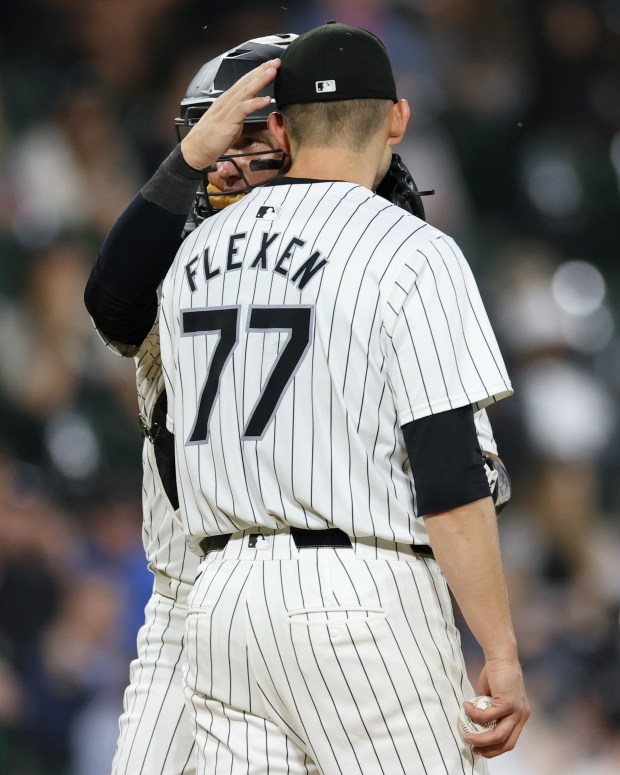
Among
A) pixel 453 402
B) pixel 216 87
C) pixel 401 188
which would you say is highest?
pixel 216 87

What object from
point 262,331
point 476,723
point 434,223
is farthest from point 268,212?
point 434,223

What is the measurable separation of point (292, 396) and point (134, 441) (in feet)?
8.24

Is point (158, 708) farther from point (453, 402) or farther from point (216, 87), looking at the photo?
point (216, 87)

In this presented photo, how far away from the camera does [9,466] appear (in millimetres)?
3758

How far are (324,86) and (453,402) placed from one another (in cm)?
48

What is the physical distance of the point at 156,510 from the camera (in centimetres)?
208

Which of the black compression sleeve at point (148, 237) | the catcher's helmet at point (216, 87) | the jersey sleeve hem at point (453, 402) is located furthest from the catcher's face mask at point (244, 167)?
the jersey sleeve hem at point (453, 402)

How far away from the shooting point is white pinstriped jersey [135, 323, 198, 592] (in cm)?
197

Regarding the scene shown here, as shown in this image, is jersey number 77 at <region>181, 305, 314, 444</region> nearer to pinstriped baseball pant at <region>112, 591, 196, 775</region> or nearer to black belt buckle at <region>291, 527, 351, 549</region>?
black belt buckle at <region>291, 527, 351, 549</region>

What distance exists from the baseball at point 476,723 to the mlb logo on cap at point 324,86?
0.82 m

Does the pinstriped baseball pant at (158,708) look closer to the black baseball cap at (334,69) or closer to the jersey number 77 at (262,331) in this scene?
the jersey number 77 at (262,331)

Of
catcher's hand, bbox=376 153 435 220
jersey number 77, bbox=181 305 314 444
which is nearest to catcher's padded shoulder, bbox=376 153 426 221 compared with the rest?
catcher's hand, bbox=376 153 435 220

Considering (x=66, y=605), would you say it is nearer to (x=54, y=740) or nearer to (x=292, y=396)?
(x=54, y=740)

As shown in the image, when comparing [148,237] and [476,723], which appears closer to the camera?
[476,723]
